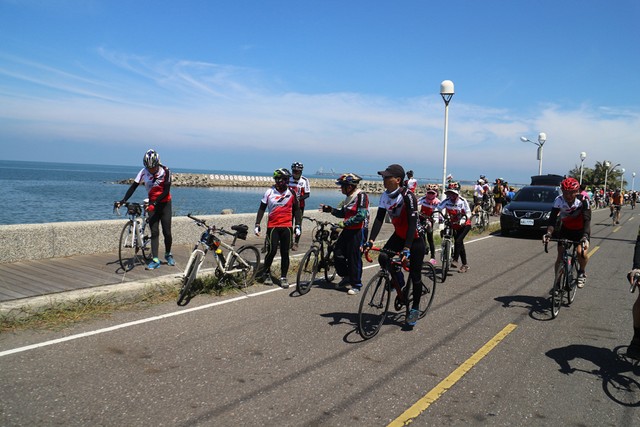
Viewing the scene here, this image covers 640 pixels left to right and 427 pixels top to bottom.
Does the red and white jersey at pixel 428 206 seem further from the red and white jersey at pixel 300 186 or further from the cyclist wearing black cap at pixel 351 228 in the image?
the cyclist wearing black cap at pixel 351 228

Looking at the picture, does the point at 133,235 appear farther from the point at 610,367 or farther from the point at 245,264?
the point at 610,367

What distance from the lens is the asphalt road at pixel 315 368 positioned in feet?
13.1

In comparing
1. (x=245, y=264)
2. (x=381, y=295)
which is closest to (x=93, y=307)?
(x=245, y=264)

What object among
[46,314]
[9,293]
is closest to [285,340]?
[46,314]

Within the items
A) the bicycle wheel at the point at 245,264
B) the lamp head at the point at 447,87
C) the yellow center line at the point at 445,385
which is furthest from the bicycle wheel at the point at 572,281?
the lamp head at the point at 447,87

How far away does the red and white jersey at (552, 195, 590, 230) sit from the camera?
24.6ft

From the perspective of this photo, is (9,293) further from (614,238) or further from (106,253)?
(614,238)

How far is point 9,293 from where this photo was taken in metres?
6.50

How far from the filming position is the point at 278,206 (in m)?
8.27

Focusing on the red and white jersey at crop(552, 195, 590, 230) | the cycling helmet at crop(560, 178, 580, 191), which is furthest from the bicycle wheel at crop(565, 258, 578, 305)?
the cycling helmet at crop(560, 178, 580, 191)

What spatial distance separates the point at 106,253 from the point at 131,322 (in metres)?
4.10

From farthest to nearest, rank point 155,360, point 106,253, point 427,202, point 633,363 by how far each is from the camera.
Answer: point 427,202, point 106,253, point 633,363, point 155,360

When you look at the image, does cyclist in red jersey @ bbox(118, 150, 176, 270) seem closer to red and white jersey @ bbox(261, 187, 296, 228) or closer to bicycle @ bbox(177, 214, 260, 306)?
bicycle @ bbox(177, 214, 260, 306)

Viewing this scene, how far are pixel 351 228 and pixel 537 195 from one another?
43.3ft
